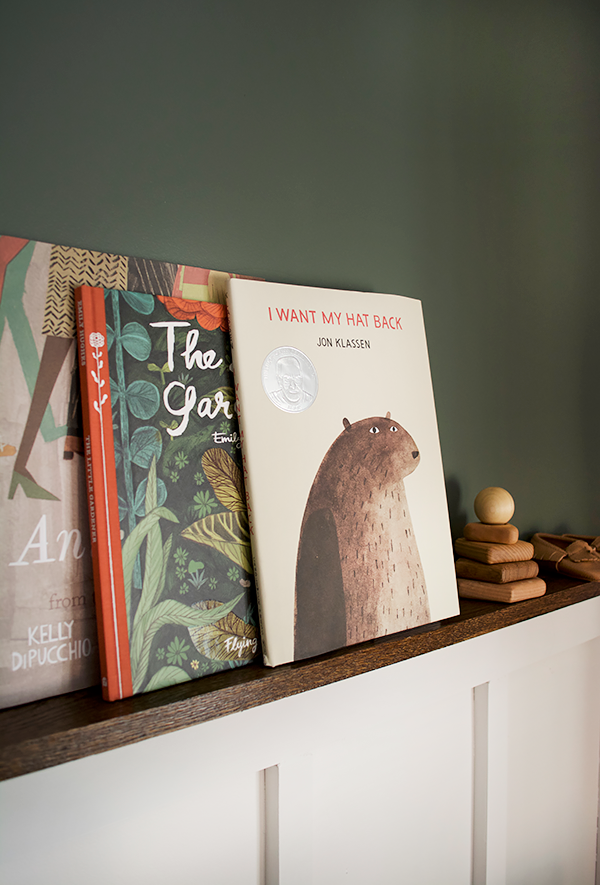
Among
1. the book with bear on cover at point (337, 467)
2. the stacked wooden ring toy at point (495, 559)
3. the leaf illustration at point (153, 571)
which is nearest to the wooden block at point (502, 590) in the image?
the stacked wooden ring toy at point (495, 559)

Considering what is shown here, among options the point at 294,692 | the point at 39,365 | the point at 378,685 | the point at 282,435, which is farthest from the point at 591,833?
the point at 39,365

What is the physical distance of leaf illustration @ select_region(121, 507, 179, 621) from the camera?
527 millimetres

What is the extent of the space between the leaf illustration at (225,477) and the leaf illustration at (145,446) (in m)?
0.05

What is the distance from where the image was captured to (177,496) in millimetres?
572

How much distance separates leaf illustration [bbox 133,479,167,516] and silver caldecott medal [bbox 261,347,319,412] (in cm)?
16

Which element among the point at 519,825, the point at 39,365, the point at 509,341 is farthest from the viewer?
the point at 509,341

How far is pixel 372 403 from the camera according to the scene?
717 millimetres

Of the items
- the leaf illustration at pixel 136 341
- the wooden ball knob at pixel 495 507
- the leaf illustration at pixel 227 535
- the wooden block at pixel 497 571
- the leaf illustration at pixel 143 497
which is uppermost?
the leaf illustration at pixel 136 341

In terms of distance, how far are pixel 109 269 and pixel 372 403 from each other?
1.13 feet

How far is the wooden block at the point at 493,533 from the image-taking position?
0.86m

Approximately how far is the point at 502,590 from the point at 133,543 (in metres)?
0.55

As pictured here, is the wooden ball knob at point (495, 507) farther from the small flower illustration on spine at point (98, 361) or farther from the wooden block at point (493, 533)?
the small flower illustration on spine at point (98, 361)

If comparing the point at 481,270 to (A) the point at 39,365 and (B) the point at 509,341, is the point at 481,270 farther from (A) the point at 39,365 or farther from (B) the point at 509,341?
(A) the point at 39,365

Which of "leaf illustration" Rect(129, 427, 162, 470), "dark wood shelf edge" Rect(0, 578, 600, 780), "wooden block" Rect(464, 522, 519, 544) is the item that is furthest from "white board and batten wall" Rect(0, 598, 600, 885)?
"leaf illustration" Rect(129, 427, 162, 470)
